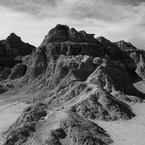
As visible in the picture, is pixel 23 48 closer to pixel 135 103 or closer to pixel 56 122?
pixel 135 103

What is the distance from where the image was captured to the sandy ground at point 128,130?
17375mm

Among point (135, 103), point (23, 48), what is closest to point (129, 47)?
point (23, 48)

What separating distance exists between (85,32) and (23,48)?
2831cm

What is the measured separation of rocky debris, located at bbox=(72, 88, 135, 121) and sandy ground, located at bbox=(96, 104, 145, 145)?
3.79 ft

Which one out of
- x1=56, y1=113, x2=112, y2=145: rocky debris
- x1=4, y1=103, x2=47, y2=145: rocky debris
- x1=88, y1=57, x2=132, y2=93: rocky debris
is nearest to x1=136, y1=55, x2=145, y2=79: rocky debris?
x1=88, y1=57, x2=132, y2=93: rocky debris

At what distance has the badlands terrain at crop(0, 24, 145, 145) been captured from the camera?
16.7 m

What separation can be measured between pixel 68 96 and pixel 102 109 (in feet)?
27.1

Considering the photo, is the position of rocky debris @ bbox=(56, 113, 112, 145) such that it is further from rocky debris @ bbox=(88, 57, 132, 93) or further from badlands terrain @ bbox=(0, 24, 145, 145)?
rocky debris @ bbox=(88, 57, 132, 93)

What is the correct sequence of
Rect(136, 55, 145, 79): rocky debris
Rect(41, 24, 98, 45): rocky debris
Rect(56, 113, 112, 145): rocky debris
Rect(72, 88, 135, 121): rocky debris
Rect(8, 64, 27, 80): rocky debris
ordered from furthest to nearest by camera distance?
Rect(136, 55, 145, 79): rocky debris → Rect(41, 24, 98, 45): rocky debris → Rect(8, 64, 27, 80): rocky debris → Rect(72, 88, 135, 121): rocky debris → Rect(56, 113, 112, 145): rocky debris

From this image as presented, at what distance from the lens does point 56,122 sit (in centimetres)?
1795

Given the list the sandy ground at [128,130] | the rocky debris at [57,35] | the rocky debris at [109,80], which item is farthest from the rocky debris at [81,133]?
the rocky debris at [57,35]

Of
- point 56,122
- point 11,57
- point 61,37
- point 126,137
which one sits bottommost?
point 126,137

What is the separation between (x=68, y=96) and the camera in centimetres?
3191

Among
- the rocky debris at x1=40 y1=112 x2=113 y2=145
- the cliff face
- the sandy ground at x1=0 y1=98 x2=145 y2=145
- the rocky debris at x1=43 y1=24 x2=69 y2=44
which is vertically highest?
the rocky debris at x1=43 y1=24 x2=69 y2=44
